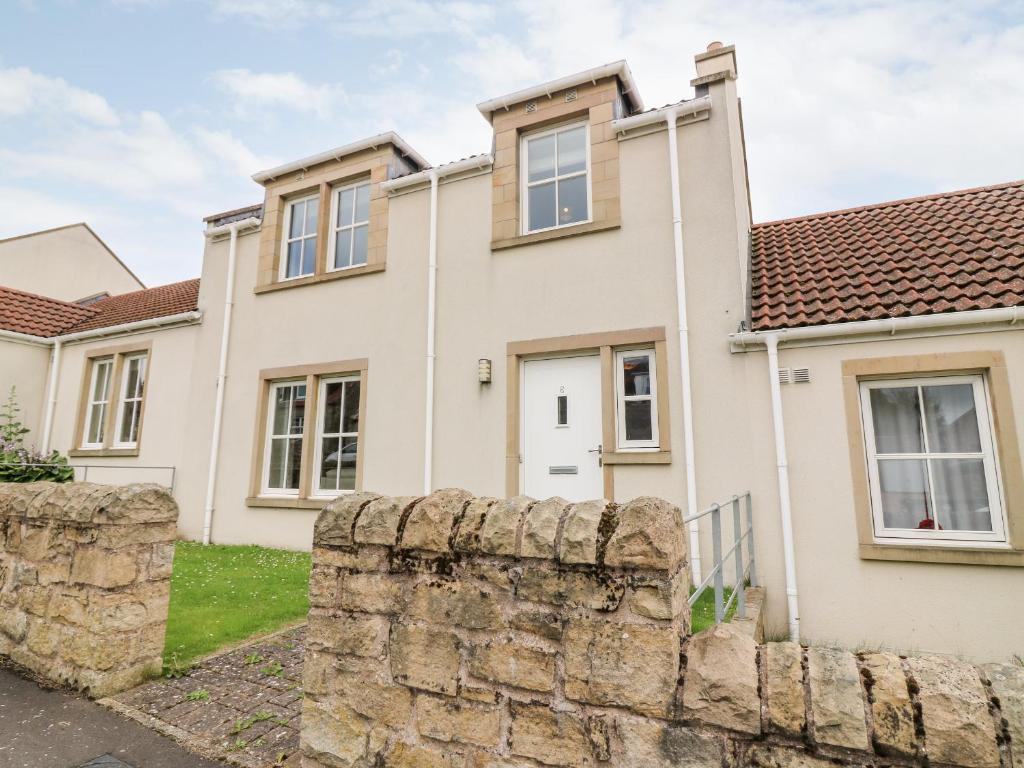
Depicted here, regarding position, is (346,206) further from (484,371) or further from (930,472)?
(930,472)

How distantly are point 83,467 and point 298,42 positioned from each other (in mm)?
9515

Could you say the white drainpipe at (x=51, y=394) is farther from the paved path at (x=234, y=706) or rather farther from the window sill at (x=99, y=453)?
the paved path at (x=234, y=706)

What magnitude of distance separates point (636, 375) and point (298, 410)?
592 centimetres

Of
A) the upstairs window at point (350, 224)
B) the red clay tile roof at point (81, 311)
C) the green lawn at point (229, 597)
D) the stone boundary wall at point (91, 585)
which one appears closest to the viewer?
the stone boundary wall at point (91, 585)

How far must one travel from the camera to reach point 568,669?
196 cm

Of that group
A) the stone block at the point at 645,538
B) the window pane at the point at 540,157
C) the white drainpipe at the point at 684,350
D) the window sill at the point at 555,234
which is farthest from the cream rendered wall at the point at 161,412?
the stone block at the point at 645,538

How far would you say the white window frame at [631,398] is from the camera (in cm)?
678

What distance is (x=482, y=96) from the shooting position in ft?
27.8

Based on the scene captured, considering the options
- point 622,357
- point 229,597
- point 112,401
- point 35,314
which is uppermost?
point 35,314

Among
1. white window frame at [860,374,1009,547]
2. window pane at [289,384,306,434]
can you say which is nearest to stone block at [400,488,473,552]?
white window frame at [860,374,1009,547]

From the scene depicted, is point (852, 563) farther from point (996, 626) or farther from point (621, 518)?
point (621, 518)

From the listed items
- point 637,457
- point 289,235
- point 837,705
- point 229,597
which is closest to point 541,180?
point 637,457

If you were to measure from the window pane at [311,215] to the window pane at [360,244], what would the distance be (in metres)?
1.03

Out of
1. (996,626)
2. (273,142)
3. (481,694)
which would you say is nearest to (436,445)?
(481,694)
